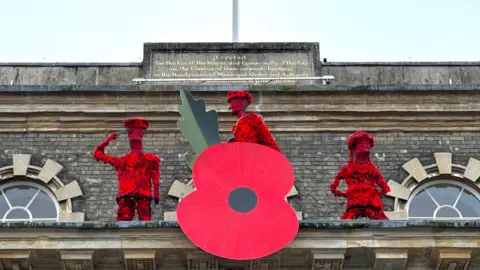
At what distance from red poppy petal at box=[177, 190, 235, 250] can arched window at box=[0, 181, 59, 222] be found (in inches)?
184

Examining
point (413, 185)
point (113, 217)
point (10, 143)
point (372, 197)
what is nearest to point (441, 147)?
Answer: point (413, 185)

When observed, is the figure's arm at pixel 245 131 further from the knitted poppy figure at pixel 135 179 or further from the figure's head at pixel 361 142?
the figure's head at pixel 361 142

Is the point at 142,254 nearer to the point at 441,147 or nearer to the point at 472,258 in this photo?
the point at 472,258

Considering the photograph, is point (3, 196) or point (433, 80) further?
point (433, 80)

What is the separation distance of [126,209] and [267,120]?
507 centimetres

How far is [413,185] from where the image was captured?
79.5 ft

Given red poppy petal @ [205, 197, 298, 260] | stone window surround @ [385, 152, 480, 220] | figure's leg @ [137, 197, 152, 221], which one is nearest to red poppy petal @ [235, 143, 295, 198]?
red poppy petal @ [205, 197, 298, 260]

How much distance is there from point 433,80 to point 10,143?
841 cm

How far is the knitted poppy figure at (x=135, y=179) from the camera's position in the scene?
68.5 feet

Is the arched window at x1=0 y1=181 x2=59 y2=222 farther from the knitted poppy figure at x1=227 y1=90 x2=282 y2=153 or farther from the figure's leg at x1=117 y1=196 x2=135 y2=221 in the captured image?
the knitted poppy figure at x1=227 y1=90 x2=282 y2=153

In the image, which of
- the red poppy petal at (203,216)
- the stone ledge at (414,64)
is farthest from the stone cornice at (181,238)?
the stone ledge at (414,64)

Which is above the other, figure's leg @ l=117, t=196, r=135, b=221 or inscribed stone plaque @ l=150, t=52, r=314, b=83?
inscribed stone plaque @ l=150, t=52, r=314, b=83

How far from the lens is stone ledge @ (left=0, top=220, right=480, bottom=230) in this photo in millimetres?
19328

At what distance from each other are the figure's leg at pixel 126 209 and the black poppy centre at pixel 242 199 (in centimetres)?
173
